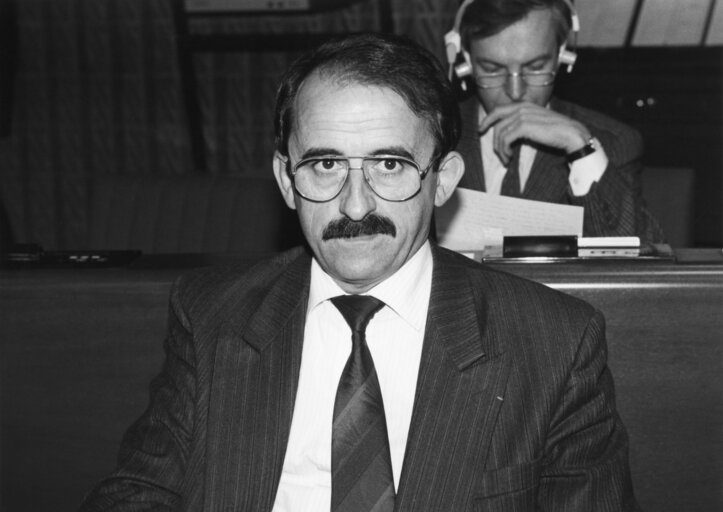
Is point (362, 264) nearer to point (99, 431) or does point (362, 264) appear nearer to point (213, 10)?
point (99, 431)

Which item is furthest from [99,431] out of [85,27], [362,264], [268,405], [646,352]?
[85,27]

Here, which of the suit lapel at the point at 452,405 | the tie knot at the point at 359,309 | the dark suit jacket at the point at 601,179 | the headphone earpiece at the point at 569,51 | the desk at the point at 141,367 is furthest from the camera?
the headphone earpiece at the point at 569,51

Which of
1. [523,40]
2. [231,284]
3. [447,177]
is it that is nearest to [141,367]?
[231,284]

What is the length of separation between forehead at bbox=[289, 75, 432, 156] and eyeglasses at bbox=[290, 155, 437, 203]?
18mm

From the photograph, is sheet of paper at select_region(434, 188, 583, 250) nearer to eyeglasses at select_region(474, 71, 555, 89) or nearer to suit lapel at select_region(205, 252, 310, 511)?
eyeglasses at select_region(474, 71, 555, 89)

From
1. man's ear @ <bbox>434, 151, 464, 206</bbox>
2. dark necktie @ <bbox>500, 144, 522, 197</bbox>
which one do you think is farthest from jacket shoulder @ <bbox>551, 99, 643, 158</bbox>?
man's ear @ <bbox>434, 151, 464, 206</bbox>

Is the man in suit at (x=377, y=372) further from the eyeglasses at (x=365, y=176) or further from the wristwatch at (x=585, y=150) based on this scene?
the wristwatch at (x=585, y=150)

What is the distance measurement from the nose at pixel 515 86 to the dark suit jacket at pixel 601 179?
0.18 m

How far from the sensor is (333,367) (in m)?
1.33

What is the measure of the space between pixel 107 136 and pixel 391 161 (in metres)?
3.50

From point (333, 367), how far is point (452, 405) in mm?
195

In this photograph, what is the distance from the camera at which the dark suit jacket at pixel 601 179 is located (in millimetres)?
2191

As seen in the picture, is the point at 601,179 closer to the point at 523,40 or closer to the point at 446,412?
the point at 523,40

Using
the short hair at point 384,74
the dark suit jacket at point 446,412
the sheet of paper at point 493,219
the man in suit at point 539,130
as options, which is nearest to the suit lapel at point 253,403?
the dark suit jacket at point 446,412
